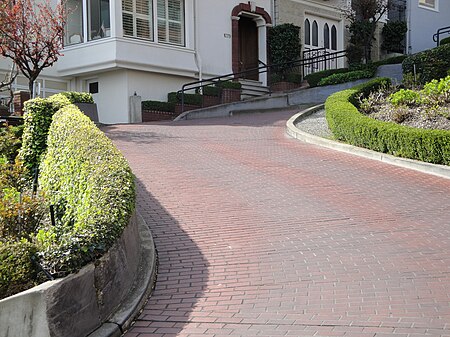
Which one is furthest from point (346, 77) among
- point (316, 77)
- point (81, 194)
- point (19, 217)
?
point (19, 217)

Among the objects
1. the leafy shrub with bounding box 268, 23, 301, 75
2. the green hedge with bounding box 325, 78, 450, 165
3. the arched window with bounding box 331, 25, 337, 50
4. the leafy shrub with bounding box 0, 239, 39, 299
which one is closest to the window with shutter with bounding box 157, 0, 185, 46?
the leafy shrub with bounding box 268, 23, 301, 75

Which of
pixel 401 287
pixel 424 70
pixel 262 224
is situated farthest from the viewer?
pixel 424 70

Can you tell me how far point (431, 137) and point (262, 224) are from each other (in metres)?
5.17

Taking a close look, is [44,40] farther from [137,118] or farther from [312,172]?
[312,172]

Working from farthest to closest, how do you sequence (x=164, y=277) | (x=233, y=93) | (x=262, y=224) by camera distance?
(x=233, y=93)
(x=262, y=224)
(x=164, y=277)

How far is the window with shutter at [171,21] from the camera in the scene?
2391 cm

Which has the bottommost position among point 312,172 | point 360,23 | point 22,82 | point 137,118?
point 312,172

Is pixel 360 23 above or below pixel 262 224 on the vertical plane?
above

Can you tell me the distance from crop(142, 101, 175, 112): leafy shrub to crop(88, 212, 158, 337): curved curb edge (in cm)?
1510

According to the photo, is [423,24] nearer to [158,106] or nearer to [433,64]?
[433,64]

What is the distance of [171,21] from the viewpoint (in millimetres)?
24266

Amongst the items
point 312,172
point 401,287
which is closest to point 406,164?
point 312,172

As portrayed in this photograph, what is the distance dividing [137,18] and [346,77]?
847 cm

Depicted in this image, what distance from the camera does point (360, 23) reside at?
96.6ft
